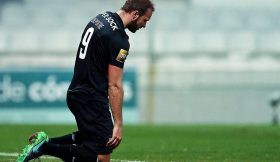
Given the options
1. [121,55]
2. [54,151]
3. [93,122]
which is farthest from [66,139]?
[121,55]

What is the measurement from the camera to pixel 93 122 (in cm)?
728

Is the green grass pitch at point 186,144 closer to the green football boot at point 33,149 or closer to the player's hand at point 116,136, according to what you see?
→ the green football boot at point 33,149

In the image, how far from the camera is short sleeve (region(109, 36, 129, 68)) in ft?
23.0

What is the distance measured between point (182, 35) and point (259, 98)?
479 centimetres

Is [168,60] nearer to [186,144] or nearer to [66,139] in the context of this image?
[186,144]

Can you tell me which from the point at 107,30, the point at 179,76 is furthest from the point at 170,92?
the point at 107,30

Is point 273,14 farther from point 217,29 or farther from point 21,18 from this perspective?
point 21,18

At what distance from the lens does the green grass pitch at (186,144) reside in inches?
437

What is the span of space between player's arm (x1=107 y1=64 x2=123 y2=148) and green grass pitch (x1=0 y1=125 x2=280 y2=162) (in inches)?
132

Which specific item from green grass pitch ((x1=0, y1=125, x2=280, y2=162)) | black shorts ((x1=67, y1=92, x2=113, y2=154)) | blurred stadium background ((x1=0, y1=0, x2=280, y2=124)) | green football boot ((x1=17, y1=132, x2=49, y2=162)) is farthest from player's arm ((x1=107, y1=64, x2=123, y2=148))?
blurred stadium background ((x1=0, y1=0, x2=280, y2=124))

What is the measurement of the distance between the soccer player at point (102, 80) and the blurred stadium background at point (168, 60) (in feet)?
52.6

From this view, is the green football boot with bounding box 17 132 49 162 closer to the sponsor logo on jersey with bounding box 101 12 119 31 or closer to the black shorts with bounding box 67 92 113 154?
the black shorts with bounding box 67 92 113 154

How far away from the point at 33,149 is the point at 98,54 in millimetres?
1149

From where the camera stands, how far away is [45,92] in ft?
77.6
